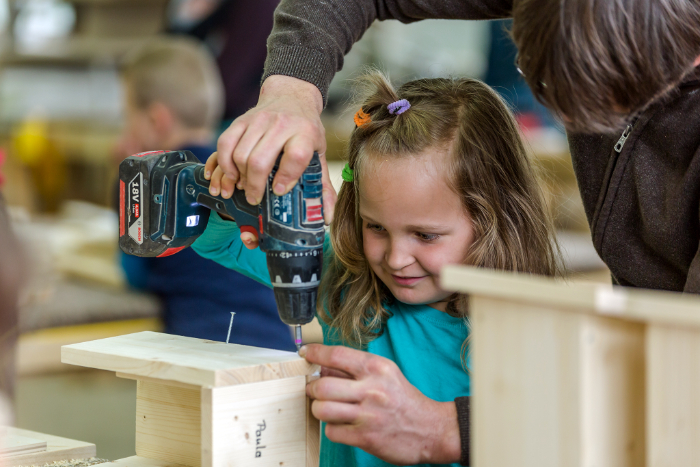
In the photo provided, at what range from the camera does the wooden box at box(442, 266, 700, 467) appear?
684mm

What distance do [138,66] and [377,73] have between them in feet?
6.40

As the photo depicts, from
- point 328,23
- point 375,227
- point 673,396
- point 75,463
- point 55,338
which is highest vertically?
point 328,23

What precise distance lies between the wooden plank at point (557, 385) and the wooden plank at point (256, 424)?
1.20 ft

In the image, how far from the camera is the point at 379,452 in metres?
1.01

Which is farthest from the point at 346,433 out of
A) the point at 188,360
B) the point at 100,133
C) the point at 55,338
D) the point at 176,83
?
the point at 100,133

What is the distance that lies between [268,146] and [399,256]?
1.11 feet

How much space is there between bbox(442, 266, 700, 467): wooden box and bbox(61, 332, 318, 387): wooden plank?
348mm

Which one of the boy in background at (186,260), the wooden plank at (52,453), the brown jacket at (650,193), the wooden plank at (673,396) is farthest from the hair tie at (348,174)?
the boy in background at (186,260)

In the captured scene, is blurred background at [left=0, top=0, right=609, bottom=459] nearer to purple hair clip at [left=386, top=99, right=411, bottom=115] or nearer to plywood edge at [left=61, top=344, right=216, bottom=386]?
purple hair clip at [left=386, top=99, right=411, bottom=115]

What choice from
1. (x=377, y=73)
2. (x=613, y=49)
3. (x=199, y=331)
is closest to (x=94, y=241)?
(x=199, y=331)

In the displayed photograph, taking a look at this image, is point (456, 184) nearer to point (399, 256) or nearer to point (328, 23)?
point (399, 256)

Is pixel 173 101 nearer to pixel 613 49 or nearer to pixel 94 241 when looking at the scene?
pixel 94 241

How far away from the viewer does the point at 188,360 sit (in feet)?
3.48

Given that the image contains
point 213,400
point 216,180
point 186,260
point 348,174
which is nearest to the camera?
point 213,400
